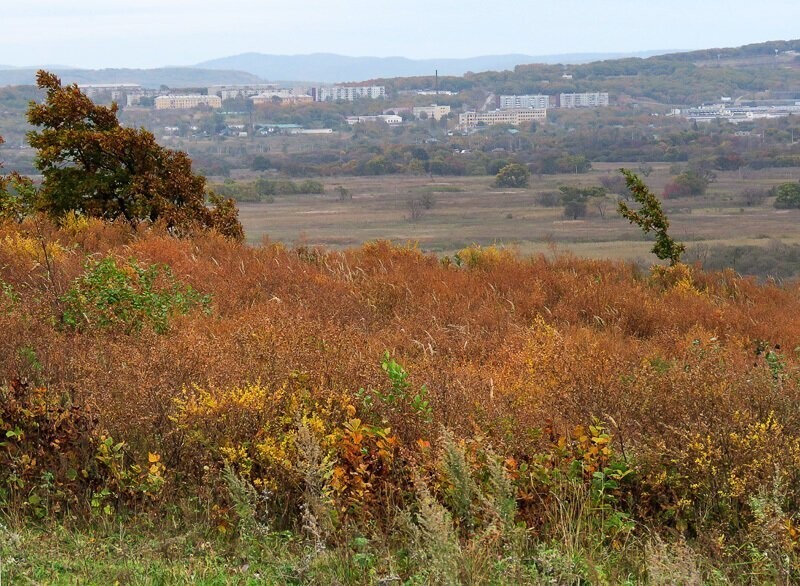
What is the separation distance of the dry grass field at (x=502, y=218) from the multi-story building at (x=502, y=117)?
263 feet

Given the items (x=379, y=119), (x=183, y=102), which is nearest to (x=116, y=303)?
(x=183, y=102)

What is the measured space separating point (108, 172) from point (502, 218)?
57.2m

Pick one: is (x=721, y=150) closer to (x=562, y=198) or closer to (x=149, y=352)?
(x=562, y=198)

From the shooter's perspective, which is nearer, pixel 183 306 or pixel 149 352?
pixel 149 352

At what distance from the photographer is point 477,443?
4887mm

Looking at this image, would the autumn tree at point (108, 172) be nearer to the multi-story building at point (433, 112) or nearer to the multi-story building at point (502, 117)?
the multi-story building at point (502, 117)

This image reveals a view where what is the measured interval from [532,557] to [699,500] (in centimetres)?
110

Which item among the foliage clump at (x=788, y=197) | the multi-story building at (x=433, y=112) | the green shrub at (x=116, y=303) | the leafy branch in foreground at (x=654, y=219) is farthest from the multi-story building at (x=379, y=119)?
the green shrub at (x=116, y=303)

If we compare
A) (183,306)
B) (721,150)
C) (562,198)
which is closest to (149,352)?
(183,306)

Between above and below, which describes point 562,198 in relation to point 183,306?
below

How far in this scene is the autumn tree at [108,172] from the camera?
623 inches

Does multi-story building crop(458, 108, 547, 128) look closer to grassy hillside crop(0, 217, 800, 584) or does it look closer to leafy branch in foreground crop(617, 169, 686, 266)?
leafy branch in foreground crop(617, 169, 686, 266)

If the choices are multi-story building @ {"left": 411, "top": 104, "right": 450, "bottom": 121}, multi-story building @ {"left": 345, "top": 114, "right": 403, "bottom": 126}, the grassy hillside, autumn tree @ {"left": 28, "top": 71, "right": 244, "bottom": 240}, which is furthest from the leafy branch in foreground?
multi-story building @ {"left": 411, "top": 104, "right": 450, "bottom": 121}

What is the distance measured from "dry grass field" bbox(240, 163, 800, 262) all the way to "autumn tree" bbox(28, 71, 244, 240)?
71.2 ft
